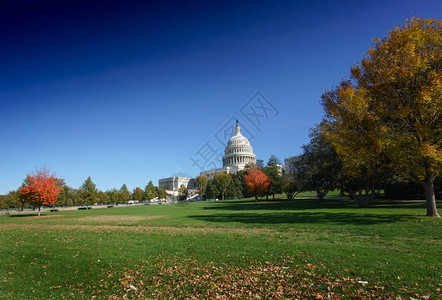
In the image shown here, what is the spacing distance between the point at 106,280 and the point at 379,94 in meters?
19.7

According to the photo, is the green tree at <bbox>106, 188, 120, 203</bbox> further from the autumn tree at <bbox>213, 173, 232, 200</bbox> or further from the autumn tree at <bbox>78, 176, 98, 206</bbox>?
the autumn tree at <bbox>213, 173, 232, 200</bbox>

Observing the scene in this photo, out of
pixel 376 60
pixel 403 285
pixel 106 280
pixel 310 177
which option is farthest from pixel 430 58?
pixel 310 177

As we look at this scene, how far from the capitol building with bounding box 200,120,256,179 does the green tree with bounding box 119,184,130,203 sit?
169 ft

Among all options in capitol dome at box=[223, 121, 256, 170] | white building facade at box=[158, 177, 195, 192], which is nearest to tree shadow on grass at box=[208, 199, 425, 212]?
capitol dome at box=[223, 121, 256, 170]

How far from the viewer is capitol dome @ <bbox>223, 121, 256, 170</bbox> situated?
136 m

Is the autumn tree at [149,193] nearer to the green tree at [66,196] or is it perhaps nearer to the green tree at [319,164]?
the green tree at [66,196]

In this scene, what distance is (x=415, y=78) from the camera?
17.0 meters

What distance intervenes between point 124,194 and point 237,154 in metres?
62.4

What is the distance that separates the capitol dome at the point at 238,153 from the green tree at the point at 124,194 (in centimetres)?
5431

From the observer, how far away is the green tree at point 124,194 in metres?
95.2

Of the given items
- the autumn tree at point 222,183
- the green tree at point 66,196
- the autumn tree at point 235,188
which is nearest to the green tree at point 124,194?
the green tree at point 66,196

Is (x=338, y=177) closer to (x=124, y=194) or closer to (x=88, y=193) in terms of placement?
(x=88, y=193)

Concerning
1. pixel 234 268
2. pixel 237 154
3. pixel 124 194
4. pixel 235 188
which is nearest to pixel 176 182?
pixel 237 154

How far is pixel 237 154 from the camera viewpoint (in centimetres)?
13625
